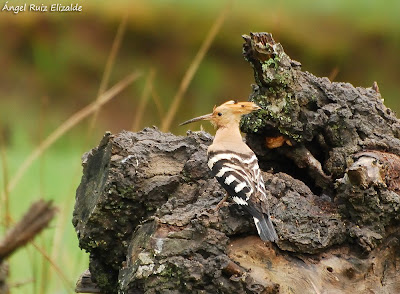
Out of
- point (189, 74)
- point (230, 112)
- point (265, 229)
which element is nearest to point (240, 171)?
point (265, 229)

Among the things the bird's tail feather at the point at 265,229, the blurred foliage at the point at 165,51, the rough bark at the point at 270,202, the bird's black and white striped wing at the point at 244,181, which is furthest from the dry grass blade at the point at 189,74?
the blurred foliage at the point at 165,51

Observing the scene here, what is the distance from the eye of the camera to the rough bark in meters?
2.23

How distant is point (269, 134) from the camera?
2660 mm

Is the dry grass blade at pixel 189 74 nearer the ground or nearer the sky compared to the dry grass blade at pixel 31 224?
nearer the sky

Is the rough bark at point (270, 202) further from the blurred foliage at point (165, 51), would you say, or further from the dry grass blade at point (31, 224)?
the blurred foliage at point (165, 51)

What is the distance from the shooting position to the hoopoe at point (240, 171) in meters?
2.26

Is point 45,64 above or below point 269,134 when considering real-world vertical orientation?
above

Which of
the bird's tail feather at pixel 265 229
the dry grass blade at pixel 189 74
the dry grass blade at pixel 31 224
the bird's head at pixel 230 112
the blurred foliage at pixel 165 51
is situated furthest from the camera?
the blurred foliage at pixel 165 51

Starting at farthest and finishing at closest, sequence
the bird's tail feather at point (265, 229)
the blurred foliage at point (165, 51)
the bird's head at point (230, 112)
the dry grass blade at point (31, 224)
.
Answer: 1. the blurred foliage at point (165, 51)
2. the bird's head at point (230, 112)
3. the bird's tail feather at point (265, 229)
4. the dry grass blade at point (31, 224)

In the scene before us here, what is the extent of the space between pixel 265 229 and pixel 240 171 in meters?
0.25

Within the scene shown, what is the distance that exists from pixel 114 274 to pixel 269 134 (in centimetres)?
63

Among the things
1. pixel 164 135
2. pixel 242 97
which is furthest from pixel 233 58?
pixel 164 135

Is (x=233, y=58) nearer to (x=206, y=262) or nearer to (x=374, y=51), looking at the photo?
(x=374, y=51)

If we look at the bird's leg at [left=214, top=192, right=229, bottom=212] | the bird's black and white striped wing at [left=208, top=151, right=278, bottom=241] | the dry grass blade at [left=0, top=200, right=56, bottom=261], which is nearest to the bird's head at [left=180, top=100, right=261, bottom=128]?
the bird's black and white striped wing at [left=208, top=151, right=278, bottom=241]
